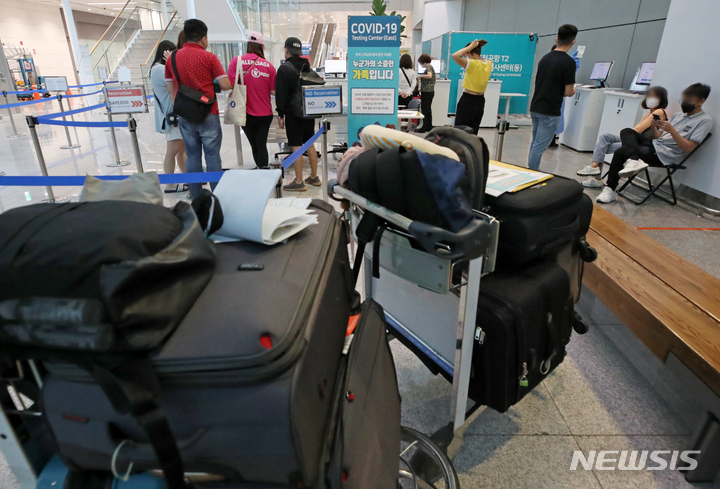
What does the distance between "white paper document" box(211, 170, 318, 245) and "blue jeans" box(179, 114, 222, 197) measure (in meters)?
3.16

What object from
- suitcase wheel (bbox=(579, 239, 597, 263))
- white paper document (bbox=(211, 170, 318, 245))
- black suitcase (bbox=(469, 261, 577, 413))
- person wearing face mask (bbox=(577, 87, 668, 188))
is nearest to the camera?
white paper document (bbox=(211, 170, 318, 245))

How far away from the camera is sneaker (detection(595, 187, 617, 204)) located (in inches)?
173

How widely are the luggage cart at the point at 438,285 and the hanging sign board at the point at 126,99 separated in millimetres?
4866

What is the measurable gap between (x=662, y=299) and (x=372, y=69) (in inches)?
155

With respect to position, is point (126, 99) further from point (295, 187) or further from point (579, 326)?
point (579, 326)

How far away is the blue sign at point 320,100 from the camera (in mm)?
4238

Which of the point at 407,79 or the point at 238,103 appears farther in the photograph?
the point at 407,79

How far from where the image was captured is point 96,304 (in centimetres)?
61

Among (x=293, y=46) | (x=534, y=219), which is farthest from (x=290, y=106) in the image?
(x=534, y=219)

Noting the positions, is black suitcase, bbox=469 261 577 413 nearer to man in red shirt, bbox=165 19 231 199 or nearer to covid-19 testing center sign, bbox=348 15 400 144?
man in red shirt, bbox=165 19 231 199

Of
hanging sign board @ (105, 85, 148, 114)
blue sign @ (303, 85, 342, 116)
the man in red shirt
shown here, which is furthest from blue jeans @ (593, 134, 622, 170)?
hanging sign board @ (105, 85, 148, 114)

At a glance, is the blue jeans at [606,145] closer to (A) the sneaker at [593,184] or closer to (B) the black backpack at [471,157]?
(A) the sneaker at [593,184]

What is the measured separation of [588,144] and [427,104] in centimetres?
346

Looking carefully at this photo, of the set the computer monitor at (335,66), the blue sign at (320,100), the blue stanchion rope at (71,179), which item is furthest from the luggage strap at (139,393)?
the computer monitor at (335,66)
